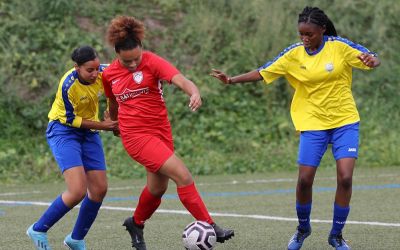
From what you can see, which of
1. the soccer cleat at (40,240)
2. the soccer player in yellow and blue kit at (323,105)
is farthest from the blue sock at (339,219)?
the soccer cleat at (40,240)

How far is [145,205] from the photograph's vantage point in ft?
27.7

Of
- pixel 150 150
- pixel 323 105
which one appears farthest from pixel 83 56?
pixel 323 105

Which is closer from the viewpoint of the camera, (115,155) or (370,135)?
(115,155)

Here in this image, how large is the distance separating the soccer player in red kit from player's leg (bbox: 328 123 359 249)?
1.07 meters

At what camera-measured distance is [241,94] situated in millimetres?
18750

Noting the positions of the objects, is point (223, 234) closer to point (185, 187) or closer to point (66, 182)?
point (185, 187)

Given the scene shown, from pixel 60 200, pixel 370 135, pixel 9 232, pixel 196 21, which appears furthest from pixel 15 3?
pixel 60 200

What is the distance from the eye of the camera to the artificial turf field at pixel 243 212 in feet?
29.5

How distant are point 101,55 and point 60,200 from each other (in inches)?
400

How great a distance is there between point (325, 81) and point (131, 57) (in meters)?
1.72

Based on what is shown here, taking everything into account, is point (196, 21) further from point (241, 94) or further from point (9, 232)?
point (9, 232)

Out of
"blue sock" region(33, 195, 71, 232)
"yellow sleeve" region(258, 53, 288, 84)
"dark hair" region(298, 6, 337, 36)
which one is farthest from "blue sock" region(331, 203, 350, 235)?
"blue sock" region(33, 195, 71, 232)

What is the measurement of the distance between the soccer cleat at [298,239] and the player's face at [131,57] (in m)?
2.03

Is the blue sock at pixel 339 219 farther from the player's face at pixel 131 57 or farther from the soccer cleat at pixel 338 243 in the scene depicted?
the player's face at pixel 131 57
